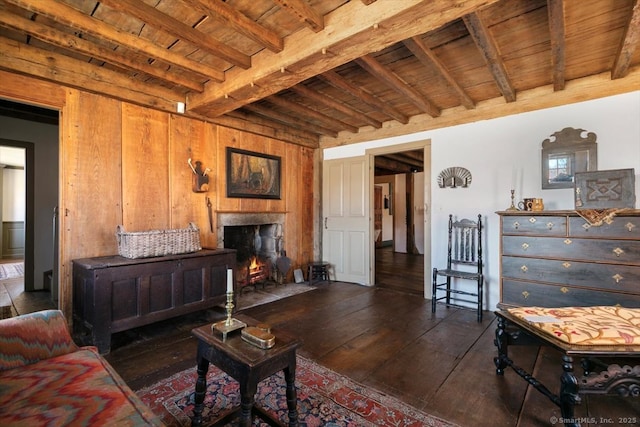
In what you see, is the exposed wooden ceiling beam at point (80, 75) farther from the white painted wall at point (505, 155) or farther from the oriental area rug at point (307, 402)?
the white painted wall at point (505, 155)

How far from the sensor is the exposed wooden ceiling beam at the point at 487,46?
6.48ft

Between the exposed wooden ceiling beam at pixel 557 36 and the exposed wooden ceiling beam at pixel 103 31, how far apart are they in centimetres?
267

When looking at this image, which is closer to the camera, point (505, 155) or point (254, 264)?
point (505, 155)

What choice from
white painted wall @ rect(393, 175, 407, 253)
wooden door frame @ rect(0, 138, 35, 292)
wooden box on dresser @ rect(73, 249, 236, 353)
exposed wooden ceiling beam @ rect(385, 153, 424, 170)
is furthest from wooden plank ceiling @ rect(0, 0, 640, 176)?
white painted wall @ rect(393, 175, 407, 253)

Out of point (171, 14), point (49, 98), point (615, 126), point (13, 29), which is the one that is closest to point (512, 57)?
point (615, 126)

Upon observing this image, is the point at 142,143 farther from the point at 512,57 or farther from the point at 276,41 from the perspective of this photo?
the point at 512,57

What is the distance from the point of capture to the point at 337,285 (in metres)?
4.69

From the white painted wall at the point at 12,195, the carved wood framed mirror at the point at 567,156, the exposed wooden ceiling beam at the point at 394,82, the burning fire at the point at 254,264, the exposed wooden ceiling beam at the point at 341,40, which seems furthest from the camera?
the white painted wall at the point at 12,195

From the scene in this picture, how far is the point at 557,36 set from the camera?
6.88 ft

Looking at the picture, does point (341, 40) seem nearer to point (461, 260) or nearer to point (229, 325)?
point (229, 325)

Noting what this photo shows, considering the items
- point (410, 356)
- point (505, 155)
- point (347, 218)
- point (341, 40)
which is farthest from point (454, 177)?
point (341, 40)

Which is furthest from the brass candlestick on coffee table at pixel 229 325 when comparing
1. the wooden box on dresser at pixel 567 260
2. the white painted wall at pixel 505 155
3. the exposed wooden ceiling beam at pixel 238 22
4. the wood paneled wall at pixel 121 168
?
the white painted wall at pixel 505 155

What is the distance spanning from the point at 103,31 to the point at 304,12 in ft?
4.73

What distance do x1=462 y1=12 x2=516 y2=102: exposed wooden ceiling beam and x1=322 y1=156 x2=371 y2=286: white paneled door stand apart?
215 centimetres
